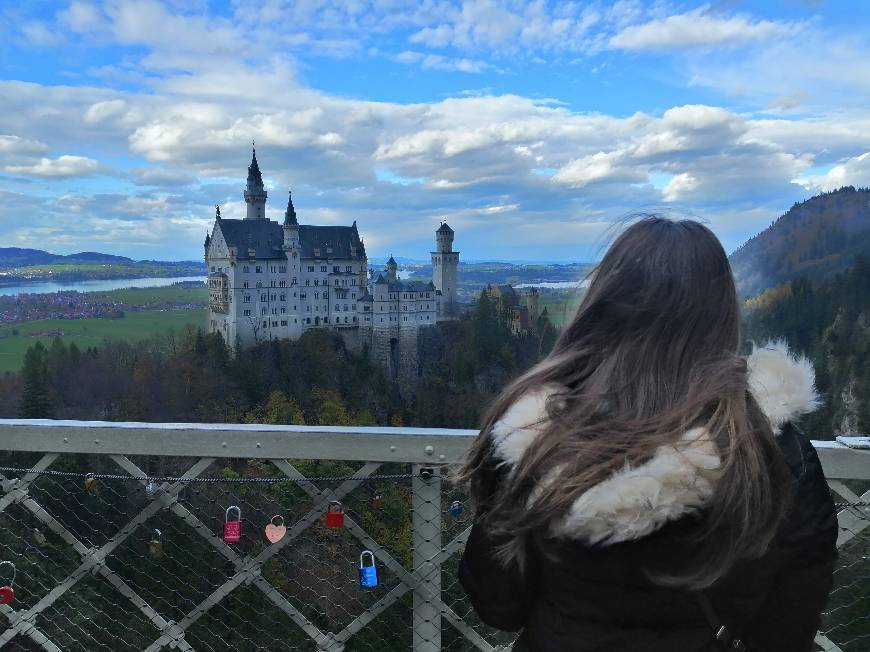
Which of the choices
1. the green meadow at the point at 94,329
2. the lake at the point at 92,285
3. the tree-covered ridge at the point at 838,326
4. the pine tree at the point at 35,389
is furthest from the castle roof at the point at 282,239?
the tree-covered ridge at the point at 838,326

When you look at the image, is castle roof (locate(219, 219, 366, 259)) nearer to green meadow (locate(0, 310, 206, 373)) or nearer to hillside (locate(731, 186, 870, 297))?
green meadow (locate(0, 310, 206, 373))

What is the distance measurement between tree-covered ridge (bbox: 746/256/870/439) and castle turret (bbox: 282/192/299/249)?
2584 cm

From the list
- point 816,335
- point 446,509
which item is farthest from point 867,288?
point 446,509

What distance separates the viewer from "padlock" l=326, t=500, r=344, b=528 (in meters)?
1.78

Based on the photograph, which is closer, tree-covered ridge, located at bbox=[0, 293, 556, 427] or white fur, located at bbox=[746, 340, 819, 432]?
white fur, located at bbox=[746, 340, 819, 432]

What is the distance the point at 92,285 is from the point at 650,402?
5523cm

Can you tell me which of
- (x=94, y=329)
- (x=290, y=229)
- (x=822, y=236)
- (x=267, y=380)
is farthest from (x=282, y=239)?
(x=822, y=236)

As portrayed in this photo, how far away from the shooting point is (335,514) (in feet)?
5.89

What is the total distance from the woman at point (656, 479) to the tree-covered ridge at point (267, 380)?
29407 millimetres

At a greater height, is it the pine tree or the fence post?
the fence post

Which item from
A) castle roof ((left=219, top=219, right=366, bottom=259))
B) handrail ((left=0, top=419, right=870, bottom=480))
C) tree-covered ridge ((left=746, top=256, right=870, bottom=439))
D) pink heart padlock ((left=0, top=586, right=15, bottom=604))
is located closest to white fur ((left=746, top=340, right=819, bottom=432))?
handrail ((left=0, top=419, right=870, bottom=480))

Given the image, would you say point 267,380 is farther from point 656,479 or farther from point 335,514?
point 656,479

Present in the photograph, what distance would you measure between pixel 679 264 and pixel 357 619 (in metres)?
1.27

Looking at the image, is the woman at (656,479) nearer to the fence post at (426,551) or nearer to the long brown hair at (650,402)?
the long brown hair at (650,402)
